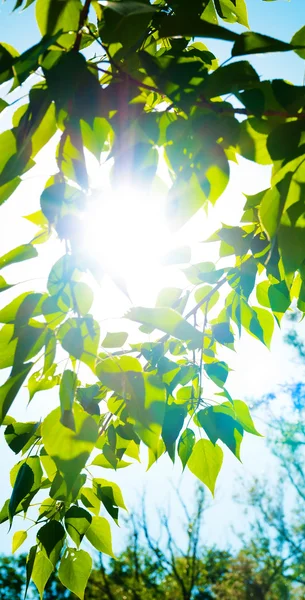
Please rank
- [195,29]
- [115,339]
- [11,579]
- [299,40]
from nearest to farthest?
[195,29]
[299,40]
[115,339]
[11,579]

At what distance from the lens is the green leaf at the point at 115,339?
534 millimetres

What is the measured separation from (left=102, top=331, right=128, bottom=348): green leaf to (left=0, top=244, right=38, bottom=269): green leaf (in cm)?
15

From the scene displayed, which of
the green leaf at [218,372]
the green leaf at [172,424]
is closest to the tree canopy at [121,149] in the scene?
the green leaf at [172,424]

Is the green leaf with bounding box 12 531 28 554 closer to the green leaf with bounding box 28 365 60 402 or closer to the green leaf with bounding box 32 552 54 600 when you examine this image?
the green leaf with bounding box 32 552 54 600

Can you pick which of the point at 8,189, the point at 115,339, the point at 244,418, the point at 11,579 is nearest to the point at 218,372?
the point at 244,418

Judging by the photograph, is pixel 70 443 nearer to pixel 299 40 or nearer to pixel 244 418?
pixel 244 418

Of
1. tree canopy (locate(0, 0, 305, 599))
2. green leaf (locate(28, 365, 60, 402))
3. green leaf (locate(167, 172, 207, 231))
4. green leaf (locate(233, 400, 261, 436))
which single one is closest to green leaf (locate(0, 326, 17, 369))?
tree canopy (locate(0, 0, 305, 599))

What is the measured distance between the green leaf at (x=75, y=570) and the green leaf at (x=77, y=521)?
4 centimetres

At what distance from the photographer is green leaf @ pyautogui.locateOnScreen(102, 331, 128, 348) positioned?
0.53 meters

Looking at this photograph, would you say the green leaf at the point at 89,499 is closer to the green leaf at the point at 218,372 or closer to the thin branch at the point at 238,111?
the green leaf at the point at 218,372

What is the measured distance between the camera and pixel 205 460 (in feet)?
1.94

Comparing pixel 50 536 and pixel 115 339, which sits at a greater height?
pixel 115 339

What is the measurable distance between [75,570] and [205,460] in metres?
0.24

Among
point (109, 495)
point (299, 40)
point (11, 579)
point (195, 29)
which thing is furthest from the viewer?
point (11, 579)
